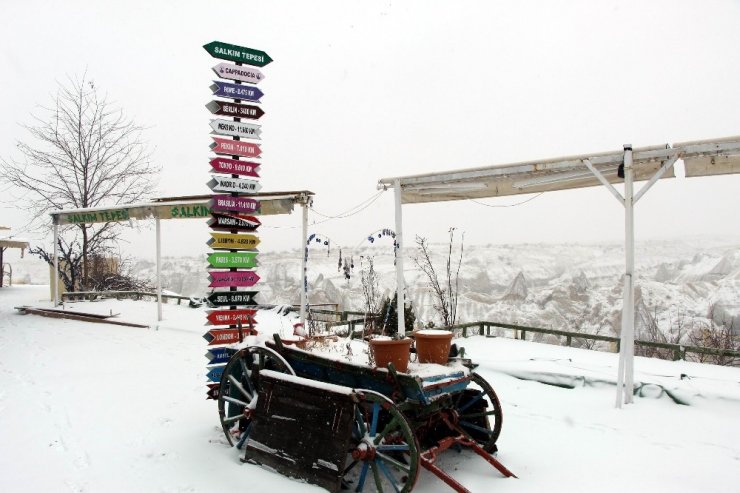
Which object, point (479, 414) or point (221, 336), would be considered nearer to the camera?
point (479, 414)

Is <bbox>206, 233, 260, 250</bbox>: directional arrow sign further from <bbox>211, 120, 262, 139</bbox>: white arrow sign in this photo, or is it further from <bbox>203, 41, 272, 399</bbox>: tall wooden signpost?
<bbox>211, 120, 262, 139</bbox>: white arrow sign

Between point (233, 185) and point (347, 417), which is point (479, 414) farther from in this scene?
point (233, 185)

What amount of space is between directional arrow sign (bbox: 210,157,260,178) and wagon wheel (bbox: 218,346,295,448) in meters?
2.20

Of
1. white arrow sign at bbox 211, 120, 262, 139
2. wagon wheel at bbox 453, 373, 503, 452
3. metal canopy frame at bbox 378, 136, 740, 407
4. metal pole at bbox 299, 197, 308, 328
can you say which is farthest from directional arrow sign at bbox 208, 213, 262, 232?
metal pole at bbox 299, 197, 308, 328

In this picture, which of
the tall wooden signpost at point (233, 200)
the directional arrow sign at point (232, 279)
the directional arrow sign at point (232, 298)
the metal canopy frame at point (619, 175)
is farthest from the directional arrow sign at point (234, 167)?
the metal canopy frame at point (619, 175)

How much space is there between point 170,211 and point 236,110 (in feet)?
25.9

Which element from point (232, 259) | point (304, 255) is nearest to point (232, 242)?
point (232, 259)

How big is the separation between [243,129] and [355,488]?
4145mm

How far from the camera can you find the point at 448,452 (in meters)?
4.57

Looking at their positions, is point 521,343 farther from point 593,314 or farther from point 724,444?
point 593,314

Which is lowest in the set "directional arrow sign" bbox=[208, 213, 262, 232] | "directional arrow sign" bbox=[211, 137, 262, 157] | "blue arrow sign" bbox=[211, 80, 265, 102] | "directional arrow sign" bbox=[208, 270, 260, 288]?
"directional arrow sign" bbox=[208, 270, 260, 288]

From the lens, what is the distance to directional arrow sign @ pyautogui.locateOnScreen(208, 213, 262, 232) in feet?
18.0

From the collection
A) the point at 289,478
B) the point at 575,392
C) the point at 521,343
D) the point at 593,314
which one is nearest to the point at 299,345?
the point at 289,478

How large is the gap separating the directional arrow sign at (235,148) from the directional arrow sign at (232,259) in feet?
3.98
